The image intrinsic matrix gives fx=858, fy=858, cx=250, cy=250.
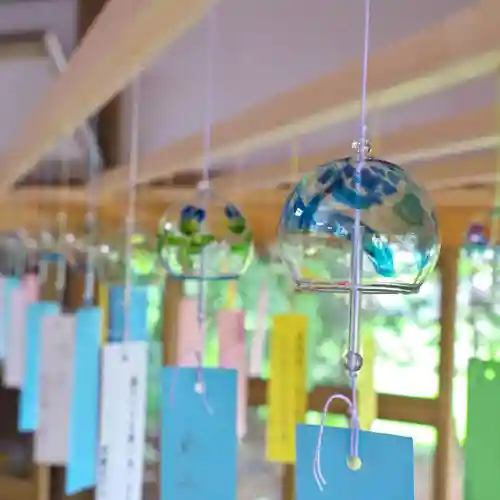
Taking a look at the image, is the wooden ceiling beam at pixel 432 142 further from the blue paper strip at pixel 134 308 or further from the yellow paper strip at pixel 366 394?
the yellow paper strip at pixel 366 394

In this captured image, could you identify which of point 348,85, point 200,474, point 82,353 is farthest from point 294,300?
point 348,85

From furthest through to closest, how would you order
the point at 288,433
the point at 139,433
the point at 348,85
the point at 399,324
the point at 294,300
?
the point at 399,324 < the point at 294,300 < the point at 288,433 < the point at 139,433 < the point at 348,85

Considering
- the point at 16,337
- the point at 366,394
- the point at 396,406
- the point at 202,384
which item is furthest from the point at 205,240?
the point at 396,406

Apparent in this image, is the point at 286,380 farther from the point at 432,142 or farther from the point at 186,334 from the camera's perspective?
the point at 432,142

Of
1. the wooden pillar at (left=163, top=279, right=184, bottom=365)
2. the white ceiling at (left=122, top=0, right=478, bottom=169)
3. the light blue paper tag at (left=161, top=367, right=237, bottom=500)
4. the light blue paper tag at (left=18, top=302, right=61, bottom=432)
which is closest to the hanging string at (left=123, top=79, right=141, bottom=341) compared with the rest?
the light blue paper tag at (left=161, top=367, right=237, bottom=500)

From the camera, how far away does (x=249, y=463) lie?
1992 millimetres

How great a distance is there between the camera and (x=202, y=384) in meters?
0.69

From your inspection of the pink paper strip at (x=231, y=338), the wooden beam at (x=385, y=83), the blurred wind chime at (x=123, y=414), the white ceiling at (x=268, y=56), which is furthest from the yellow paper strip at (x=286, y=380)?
the white ceiling at (x=268, y=56)

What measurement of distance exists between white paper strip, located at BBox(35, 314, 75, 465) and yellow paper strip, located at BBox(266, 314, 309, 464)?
27 centimetres

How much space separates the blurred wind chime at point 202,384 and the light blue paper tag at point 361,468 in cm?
20

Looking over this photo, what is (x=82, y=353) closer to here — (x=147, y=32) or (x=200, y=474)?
(x=200, y=474)

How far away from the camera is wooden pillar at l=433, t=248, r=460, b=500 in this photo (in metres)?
1.45

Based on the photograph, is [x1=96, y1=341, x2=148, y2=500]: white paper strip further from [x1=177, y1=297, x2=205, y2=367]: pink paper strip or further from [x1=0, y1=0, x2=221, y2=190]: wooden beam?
[x1=0, y1=0, x2=221, y2=190]: wooden beam

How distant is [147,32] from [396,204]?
0.58ft
